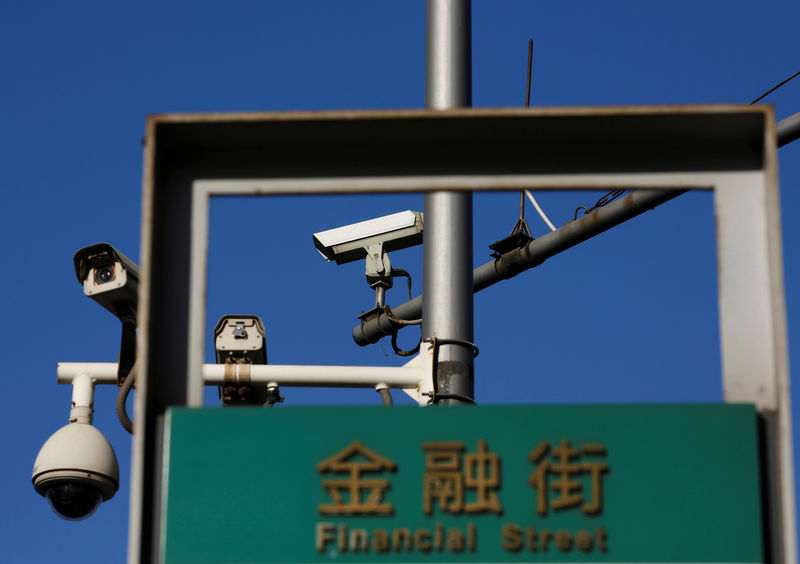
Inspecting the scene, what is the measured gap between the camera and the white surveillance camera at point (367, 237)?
33.3 feet

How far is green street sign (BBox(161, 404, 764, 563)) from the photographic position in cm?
468

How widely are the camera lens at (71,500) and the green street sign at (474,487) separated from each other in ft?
14.1

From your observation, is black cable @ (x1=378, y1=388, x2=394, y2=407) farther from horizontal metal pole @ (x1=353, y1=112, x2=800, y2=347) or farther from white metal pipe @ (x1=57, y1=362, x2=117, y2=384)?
white metal pipe @ (x1=57, y1=362, x2=117, y2=384)

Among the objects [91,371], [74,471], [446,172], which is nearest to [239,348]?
[91,371]

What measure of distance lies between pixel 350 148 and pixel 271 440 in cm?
105

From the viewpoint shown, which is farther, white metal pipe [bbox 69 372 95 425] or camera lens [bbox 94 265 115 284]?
white metal pipe [bbox 69 372 95 425]

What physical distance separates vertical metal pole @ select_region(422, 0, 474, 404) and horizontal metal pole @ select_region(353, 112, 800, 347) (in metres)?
0.99

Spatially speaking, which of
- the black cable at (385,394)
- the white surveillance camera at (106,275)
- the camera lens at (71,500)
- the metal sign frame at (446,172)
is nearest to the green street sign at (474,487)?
the metal sign frame at (446,172)

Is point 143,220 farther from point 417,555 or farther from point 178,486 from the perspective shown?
point 417,555

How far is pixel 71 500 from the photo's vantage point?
8.98 meters

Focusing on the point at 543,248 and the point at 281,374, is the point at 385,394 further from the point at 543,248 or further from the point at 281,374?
the point at 543,248

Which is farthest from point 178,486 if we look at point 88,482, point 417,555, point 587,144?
point 88,482

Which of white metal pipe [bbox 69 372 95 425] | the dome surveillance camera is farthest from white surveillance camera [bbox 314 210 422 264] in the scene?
the dome surveillance camera

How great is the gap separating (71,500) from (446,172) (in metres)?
4.40
